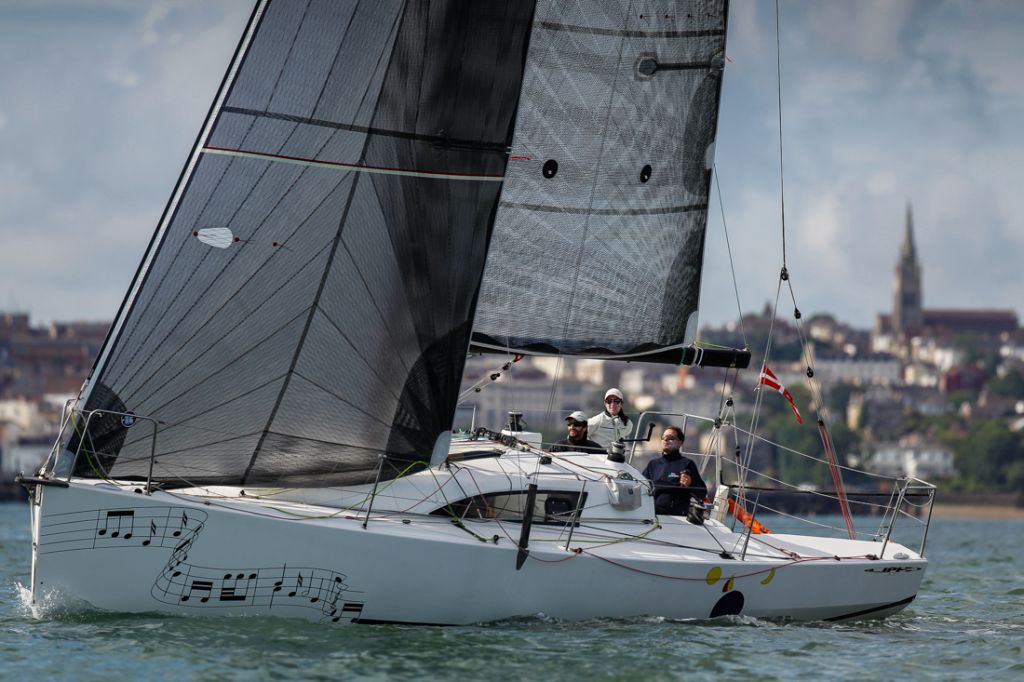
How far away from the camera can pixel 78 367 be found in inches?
5025

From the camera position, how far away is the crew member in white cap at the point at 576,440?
10641 millimetres

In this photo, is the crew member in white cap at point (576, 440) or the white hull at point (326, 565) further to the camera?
the crew member in white cap at point (576, 440)

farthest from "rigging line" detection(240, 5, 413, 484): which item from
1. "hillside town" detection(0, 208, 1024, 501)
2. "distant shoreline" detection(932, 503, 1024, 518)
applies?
A: "distant shoreline" detection(932, 503, 1024, 518)

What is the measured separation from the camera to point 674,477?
10.9 meters

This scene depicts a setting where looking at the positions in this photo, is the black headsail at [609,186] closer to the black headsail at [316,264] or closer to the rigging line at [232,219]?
the black headsail at [316,264]

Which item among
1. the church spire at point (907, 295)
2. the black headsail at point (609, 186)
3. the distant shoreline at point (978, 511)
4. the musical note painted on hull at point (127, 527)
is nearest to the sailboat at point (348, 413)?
the musical note painted on hull at point (127, 527)

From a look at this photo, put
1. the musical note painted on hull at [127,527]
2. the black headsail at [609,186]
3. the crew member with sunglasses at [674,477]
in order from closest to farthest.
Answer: the musical note painted on hull at [127,527] → the crew member with sunglasses at [674,477] → the black headsail at [609,186]

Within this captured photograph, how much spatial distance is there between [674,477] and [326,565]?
9.35ft

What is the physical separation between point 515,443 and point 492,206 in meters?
1.67

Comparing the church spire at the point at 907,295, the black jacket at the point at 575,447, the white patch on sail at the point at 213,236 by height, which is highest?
the church spire at the point at 907,295

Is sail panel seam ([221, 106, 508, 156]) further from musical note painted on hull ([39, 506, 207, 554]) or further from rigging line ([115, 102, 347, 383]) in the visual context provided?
musical note painted on hull ([39, 506, 207, 554])

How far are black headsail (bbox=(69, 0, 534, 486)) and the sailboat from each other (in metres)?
0.01

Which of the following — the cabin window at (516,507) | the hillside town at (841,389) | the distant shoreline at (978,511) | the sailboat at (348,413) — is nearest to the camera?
the sailboat at (348,413)

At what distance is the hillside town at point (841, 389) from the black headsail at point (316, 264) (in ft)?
223
